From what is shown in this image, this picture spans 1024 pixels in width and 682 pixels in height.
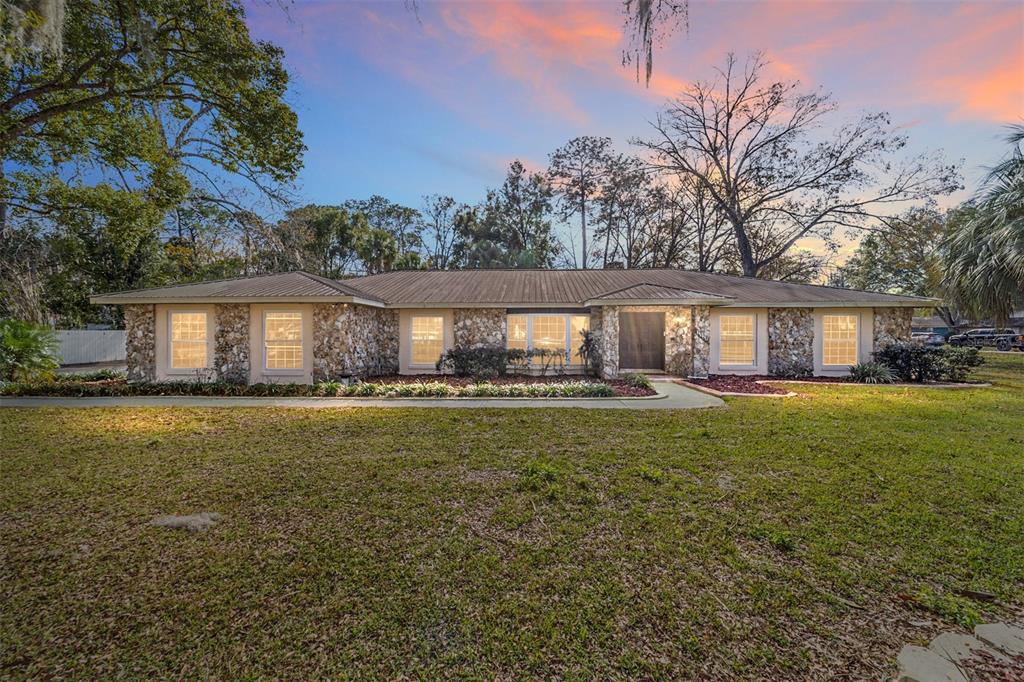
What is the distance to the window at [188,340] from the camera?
1154 centimetres

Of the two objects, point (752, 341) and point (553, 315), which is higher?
point (553, 315)

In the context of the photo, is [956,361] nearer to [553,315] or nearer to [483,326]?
[553,315]

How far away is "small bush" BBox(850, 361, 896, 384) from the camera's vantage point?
11.6 m

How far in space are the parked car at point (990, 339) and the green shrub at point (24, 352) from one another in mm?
44396

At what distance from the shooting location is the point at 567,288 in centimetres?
1462

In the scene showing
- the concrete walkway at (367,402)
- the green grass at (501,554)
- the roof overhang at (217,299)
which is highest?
the roof overhang at (217,299)

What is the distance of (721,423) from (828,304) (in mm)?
8295

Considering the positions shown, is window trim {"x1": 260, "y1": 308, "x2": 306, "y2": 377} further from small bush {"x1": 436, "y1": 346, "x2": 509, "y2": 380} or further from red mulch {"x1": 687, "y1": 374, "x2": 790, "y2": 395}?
red mulch {"x1": 687, "y1": 374, "x2": 790, "y2": 395}

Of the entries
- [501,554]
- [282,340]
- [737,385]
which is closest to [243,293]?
[282,340]

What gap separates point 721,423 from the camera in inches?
272

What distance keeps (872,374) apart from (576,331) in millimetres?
8332

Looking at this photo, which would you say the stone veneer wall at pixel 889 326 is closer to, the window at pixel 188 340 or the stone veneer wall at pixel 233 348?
the stone veneer wall at pixel 233 348

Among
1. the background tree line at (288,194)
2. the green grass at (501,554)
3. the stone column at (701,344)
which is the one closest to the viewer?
the green grass at (501,554)

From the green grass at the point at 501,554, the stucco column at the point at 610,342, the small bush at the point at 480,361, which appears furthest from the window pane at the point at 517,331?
the green grass at the point at 501,554
